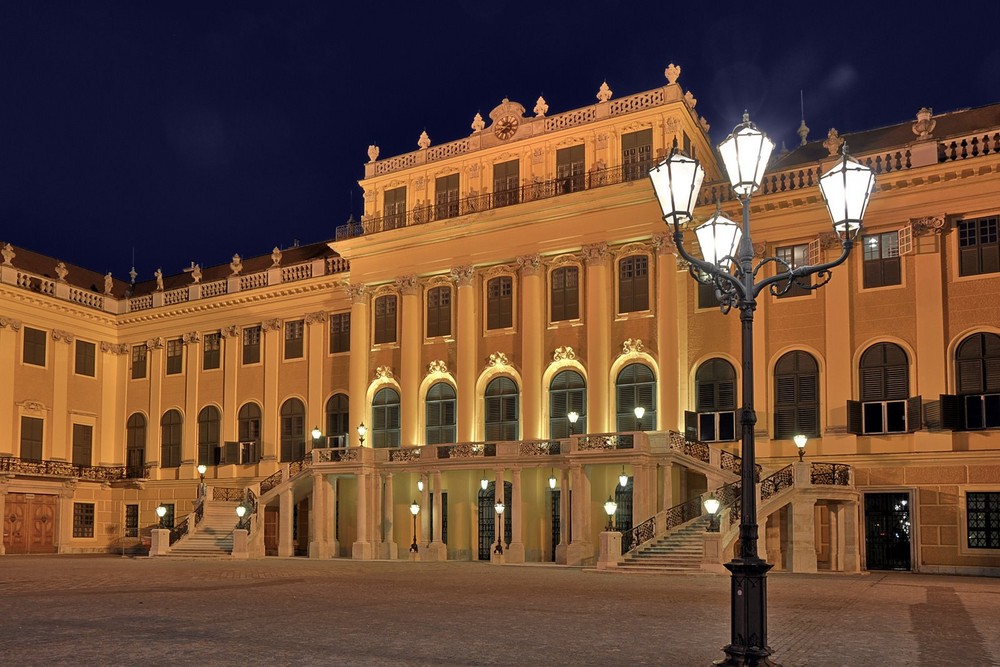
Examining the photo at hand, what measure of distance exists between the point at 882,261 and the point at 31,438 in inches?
1394

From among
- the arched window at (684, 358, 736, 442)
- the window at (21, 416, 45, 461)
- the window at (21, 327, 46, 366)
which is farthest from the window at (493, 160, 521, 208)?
the window at (21, 416, 45, 461)

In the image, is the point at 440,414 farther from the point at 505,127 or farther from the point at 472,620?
the point at 472,620

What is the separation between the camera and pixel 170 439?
4788 centimetres

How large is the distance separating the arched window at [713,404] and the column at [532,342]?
5.59 m

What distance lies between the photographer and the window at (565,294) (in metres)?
37.2

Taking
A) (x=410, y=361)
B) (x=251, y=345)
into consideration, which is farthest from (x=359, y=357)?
(x=251, y=345)

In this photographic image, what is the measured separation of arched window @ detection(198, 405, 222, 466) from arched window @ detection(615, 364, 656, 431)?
772 inches

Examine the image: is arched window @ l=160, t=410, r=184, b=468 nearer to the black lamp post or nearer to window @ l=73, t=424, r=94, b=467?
window @ l=73, t=424, r=94, b=467

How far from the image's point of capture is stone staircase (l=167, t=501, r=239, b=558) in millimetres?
38281

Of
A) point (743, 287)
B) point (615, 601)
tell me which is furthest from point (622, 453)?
point (743, 287)

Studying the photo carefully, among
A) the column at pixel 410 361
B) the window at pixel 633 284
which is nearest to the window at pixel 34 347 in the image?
the column at pixel 410 361

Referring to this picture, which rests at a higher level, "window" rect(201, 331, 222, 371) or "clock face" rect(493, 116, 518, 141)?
"clock face" rect(493, 116, 518, 141)

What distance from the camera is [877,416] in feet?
103

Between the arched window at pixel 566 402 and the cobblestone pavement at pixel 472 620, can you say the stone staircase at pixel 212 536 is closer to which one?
the cobblestone pavement at pixel 472 620
